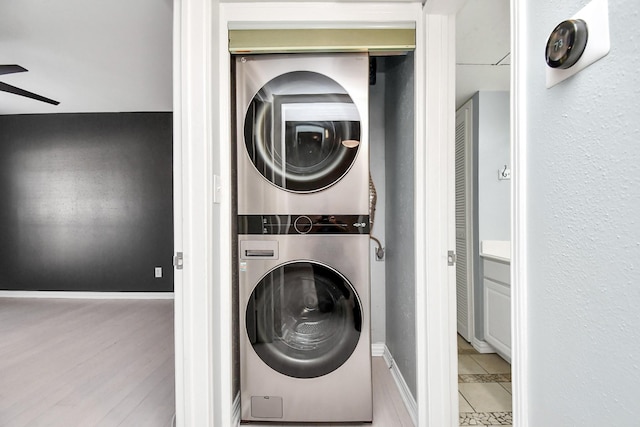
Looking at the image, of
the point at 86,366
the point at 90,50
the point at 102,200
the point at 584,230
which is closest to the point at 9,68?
the point at 90,50

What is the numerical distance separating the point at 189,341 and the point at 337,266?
747 millimetres

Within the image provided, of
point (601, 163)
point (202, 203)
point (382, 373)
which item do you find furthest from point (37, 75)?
point (601, 163)

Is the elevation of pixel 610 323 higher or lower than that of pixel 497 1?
lower

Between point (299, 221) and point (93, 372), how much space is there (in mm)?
1929

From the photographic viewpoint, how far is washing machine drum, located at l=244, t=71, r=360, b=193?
65.7 inches

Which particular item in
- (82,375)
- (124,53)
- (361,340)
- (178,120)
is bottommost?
(82,375)

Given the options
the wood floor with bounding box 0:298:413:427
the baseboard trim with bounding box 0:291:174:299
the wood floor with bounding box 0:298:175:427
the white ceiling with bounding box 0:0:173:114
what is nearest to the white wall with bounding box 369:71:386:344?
the wood floor with bounding box 0:298:413:427

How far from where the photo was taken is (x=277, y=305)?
1.68 meters

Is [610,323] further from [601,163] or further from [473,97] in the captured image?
[473,97]

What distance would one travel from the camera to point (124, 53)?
2799mm

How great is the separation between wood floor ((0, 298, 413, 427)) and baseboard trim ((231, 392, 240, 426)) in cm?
38

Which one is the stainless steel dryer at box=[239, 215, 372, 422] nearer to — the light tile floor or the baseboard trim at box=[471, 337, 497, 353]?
the light tile floor

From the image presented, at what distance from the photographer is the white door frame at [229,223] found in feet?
4.43

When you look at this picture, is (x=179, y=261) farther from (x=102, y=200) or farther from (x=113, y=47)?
(x=102, y=200)
